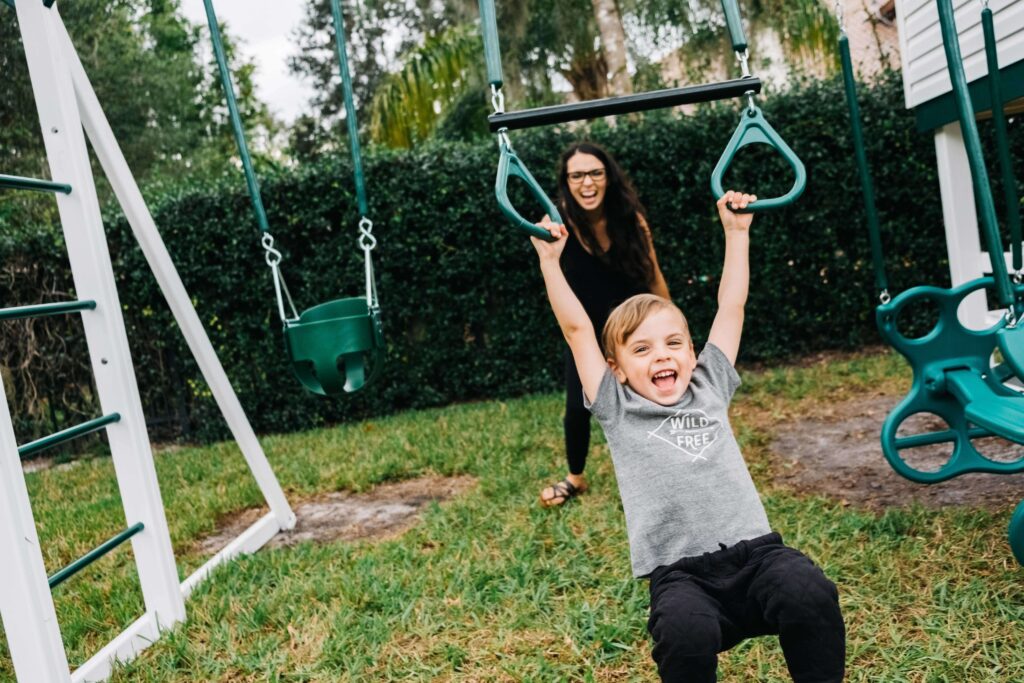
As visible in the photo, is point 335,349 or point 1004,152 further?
point 335,349

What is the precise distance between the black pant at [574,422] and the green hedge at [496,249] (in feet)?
10.3

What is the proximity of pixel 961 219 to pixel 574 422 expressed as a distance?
8.81 feet

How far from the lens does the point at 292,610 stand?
3.13 metres

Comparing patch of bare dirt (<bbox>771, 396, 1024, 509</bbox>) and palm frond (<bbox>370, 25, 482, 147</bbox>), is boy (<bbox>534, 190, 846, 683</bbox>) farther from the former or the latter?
palm frond (<bbox>370, 25, 482, 147</bbox>)

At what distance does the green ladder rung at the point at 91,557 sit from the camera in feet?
8.65

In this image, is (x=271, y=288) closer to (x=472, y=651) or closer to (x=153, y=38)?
(x=472, y=651)

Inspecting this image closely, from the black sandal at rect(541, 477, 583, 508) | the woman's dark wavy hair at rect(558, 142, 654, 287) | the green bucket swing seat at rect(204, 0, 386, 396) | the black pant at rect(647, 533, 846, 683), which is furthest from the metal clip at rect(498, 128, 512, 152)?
the black sandal at rect(541, 477, 583, 508)

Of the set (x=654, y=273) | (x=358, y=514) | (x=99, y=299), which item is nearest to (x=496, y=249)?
(x=358, y=514)

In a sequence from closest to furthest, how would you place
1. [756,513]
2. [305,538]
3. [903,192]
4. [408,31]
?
[756,513] → [305,538] → [903,192] → [408,31]

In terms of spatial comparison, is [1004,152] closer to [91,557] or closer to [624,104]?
[624,104]

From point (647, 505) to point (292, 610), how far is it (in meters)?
1.68

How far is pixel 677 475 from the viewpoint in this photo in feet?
6.63

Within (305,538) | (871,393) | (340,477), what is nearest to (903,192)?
(871,393)

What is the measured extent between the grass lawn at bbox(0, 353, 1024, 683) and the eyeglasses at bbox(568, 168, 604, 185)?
1442 mm
